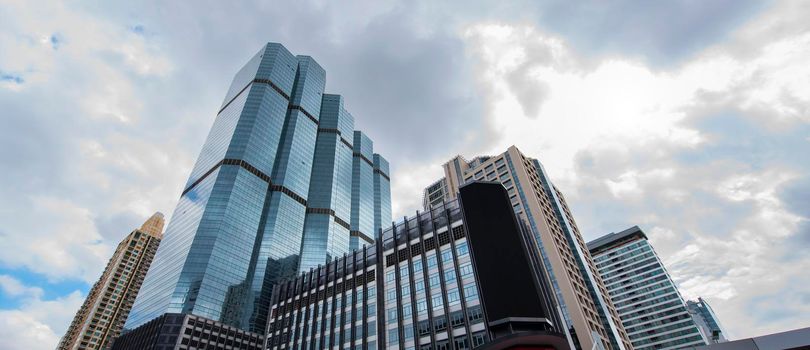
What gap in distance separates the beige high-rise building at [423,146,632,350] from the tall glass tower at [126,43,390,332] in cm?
6674

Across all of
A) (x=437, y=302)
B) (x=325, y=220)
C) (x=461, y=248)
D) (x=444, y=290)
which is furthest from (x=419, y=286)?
(x=325, y=220)

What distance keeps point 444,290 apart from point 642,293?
401ft

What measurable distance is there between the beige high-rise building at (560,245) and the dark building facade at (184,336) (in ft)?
236

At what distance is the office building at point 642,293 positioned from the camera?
13062 cm

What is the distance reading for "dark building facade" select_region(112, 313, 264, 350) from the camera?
322ft

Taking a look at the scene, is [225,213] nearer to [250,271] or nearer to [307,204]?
[250,271]

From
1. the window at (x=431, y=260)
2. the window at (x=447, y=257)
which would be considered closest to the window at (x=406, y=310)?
the window at (x=431, y=260)

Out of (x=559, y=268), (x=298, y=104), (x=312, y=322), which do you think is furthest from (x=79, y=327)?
(x=559, y=268)

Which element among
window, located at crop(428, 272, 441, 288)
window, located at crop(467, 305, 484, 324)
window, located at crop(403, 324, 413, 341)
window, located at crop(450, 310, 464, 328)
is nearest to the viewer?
window, located at crop(467, 305, 484, 324)

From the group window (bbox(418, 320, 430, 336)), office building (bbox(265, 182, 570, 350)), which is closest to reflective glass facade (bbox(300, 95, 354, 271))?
office building (bbox(265, 182, 570, 350))

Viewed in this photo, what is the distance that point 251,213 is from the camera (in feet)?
447

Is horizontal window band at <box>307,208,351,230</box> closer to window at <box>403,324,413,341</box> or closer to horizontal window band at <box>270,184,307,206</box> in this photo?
horizontal window band at <box>270,184,307,206</box>

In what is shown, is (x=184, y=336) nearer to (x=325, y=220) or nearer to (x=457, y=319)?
(x=457, y=319)

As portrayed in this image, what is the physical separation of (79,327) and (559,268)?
220 m
